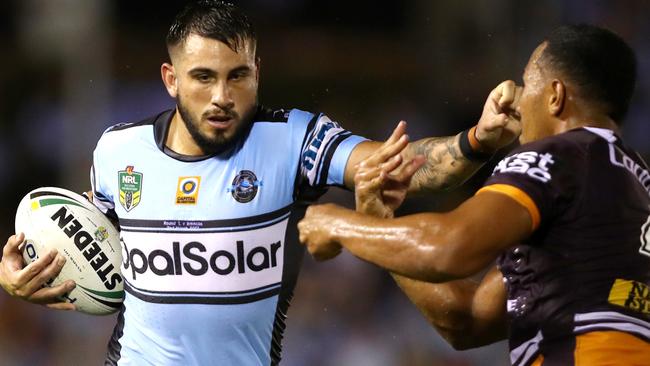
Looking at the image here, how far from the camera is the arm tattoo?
4.55 metres

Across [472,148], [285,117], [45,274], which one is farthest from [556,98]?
[45,274]

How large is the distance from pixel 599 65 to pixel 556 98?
0.18 meters

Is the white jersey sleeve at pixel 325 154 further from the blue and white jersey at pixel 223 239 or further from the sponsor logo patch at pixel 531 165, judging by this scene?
the sponsor logo patch at pixel 531 165

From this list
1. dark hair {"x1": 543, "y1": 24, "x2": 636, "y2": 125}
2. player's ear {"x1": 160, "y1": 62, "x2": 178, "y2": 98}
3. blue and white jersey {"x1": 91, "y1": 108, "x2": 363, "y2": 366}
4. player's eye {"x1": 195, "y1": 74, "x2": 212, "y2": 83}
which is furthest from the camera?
player's ear {"x1": 160, "y1": 62, "x2": 178, "y2": 98}

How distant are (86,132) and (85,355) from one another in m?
1.94

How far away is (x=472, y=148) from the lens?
4480mm

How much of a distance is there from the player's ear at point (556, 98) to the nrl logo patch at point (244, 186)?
152 centimetres

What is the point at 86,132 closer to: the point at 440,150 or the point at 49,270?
the point at 49,270

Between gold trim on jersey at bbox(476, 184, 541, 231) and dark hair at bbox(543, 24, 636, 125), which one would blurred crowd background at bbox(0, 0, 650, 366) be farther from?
gold trim on jersey at bbox(476, 184, 541, 231)

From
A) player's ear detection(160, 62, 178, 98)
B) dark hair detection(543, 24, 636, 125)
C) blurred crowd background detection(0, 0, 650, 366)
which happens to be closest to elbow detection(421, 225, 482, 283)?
dark hair detection(543, 24, 636, 125)

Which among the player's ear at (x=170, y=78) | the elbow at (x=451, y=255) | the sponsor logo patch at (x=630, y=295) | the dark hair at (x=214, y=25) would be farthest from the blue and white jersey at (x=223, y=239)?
the sponsor logo patch at (x=630, y=295)

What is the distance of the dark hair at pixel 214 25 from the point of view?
468 cm

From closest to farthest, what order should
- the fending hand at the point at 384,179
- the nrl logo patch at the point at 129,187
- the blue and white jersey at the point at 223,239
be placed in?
1. the fending hand at the point at 384,179
2. the blue and white jersey at the point at 223,239
3. the nrl logo patch at the point at 129,187

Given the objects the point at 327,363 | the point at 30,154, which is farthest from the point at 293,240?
the point at 30,154
